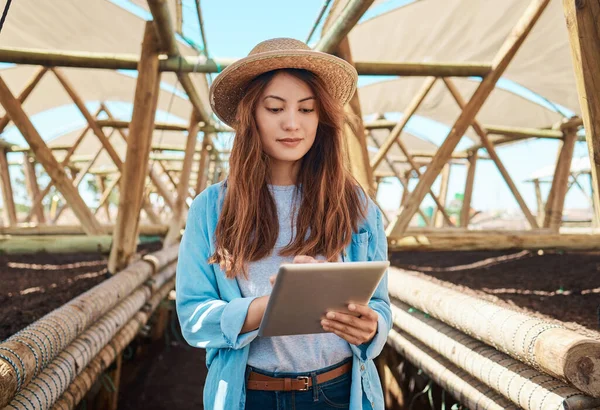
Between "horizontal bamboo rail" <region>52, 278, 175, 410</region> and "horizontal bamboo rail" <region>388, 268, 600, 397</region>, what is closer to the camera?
"horizontal bamboo rail" <region>388, 268, 600, 397</region>

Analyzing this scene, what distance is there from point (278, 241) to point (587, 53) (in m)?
1.13

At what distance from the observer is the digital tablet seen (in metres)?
0.97

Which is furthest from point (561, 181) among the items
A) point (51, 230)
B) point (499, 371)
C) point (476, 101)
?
point (51, 230)

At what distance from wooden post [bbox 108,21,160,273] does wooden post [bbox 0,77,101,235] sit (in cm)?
42

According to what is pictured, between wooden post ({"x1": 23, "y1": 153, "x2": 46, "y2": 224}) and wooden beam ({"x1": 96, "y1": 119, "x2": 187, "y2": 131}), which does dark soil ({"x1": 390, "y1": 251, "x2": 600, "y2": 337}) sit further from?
wooden post ({"x1": 23, "y1": 153, "x2": 46, "y2": 224})

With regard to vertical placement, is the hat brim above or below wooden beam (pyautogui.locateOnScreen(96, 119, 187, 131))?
below

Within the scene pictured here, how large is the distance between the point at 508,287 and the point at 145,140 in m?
2.80

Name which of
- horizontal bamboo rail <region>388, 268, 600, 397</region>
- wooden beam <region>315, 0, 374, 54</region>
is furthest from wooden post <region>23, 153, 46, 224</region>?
horizontal bamboo rail <region>388, 268, 600, 397</region>

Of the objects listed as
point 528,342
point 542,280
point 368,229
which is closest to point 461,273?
point 542,280

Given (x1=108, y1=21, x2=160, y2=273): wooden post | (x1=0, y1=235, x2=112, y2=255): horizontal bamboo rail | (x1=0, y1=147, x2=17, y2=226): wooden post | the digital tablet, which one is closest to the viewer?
the digital tablet

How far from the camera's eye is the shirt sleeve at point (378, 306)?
1.25 meters

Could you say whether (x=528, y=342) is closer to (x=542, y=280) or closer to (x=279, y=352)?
(x=279, y=352)

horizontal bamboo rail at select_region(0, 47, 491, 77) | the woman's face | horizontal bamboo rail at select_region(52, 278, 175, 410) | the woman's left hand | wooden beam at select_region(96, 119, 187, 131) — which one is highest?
horizontal bamboo rail at select_region(0, 47, 491, 77)

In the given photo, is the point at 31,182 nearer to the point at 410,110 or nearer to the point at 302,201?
the point at 410,110
